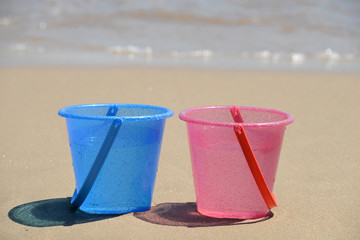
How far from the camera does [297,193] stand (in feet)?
8.09

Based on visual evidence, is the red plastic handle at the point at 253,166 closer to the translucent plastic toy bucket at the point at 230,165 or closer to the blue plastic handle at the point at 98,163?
the translucent plastic toy bucket at the point at 230,165

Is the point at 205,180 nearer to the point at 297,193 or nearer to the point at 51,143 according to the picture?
the point at 297,193

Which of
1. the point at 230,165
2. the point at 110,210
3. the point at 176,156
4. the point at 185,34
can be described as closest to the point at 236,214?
the point at 230,165

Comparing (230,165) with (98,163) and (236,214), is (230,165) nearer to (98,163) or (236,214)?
(236,214)

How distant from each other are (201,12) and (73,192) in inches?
331

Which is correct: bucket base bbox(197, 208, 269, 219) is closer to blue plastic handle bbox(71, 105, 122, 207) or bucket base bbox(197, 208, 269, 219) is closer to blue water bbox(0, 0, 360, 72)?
blue plastic handle bbox(71, 105, 122, 207)

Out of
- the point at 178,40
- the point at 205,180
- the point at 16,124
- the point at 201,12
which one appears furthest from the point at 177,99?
the point at 201,12

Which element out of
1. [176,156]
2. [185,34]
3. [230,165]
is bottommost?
[176,156]

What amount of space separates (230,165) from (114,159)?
0.50 metres

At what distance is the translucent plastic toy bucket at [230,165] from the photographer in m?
2.02

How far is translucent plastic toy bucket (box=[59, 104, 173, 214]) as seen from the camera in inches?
79.1

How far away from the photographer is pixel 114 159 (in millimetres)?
2045

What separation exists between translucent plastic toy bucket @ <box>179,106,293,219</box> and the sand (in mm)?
65

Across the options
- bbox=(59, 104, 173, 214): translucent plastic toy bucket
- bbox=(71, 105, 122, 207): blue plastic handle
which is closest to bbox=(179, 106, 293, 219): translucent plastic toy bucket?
bbox=(59, 104, 173, 214): translucent plastic toy bucket
